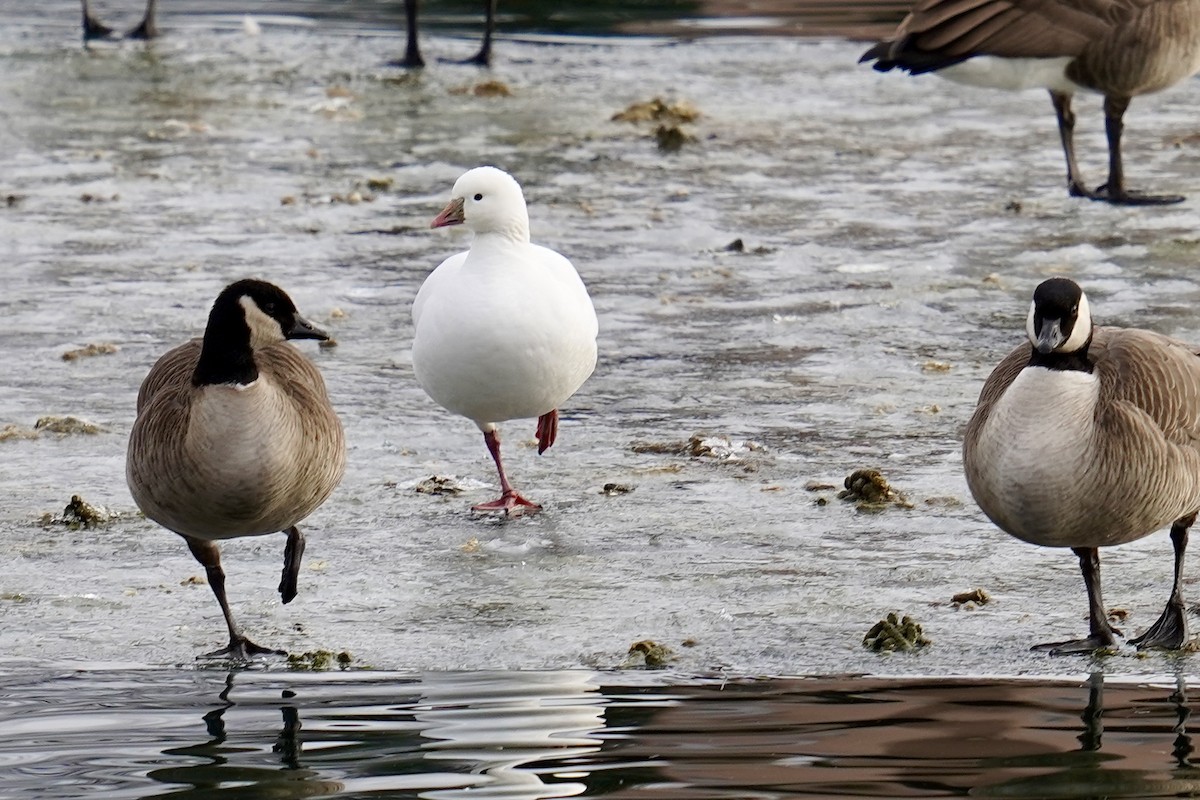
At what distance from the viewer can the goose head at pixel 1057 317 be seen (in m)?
4.70

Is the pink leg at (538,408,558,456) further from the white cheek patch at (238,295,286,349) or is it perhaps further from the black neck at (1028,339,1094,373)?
the black neck at (1028,339,1094,373)

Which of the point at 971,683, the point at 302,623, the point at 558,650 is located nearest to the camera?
the point at 971,683

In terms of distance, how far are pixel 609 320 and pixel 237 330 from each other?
3.57m

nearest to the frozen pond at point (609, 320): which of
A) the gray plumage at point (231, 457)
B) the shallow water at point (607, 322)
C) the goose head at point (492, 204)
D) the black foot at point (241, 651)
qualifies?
the shallow water at point (607, 322)

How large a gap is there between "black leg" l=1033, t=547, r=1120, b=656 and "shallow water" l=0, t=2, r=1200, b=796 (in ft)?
0.26

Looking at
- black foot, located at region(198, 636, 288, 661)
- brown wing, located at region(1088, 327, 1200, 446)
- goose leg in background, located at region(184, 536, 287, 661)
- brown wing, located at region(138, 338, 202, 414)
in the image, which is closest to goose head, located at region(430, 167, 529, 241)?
brown wing, located at region(138, 338, 202, 414)

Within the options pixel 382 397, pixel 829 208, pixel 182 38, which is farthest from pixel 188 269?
pixel 182 38

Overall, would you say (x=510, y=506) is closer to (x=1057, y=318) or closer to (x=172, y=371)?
(x=172, y=371)

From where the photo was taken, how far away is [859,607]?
17.4ft

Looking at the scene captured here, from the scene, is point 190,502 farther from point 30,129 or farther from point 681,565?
point 30,129

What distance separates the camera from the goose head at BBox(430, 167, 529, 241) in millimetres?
6418

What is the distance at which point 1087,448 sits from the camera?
479cm

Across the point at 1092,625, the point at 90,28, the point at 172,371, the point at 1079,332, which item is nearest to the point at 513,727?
the point at 1092,625

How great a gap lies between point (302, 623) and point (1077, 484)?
215cm
